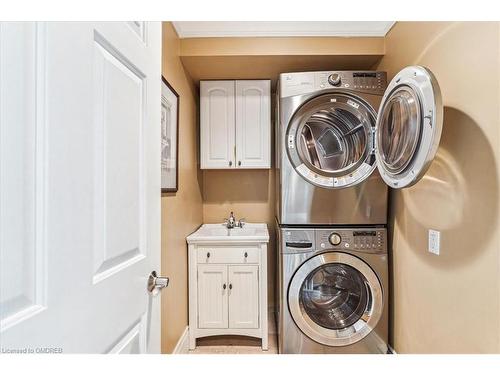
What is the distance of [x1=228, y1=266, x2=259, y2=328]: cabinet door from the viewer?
2096mm

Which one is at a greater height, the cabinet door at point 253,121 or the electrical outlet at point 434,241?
the cabinet door at point 253,121

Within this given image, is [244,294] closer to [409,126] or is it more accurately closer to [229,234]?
[229,234]

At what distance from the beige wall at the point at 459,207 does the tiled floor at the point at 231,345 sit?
1.03 meters

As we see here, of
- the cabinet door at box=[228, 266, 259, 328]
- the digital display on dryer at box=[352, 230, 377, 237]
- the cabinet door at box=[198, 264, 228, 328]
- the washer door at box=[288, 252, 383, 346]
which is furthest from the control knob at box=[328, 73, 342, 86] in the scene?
the cabinet door at box=[198, 264, 228, 328]

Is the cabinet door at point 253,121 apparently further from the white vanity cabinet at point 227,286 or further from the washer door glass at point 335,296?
the washer door glass at point 335,296

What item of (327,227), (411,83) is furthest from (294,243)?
(411,83)

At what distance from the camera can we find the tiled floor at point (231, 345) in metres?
2.10

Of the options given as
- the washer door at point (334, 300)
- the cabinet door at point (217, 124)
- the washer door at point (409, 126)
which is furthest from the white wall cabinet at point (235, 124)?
the washer door at point (409, 126)

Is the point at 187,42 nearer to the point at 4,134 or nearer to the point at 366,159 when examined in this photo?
the point at 366,159

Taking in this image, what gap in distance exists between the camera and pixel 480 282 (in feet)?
3.64

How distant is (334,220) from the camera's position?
6.16 feet

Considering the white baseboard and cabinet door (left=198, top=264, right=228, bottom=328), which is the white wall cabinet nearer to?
cabinet door (left=198, top=264, right=228, bottom=328)

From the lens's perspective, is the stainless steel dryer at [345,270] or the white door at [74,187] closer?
the white door at [74,187]

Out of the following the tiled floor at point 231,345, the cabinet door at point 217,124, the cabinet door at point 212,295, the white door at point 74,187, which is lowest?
the tiled floor at point 231,345
